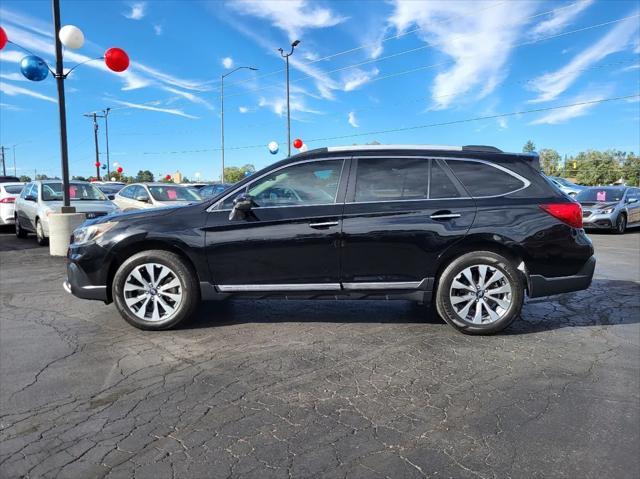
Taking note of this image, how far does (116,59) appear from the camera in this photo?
10117mm

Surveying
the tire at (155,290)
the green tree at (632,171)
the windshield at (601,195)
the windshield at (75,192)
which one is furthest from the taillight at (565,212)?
the green tree at (632,171)

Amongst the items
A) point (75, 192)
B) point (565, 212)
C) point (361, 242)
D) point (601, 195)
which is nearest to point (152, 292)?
point (361, 242)

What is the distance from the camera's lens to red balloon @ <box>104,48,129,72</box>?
33.0ft

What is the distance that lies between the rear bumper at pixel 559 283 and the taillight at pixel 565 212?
0.45 metres

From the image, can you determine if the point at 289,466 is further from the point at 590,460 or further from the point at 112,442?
the point at 590,460

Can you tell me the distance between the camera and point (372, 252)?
14.9ft

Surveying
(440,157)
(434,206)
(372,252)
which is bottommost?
(372,252)

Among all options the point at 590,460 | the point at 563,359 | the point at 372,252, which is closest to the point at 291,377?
the point at 372,252

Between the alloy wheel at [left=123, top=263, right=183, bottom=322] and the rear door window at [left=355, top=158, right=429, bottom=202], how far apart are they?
201 cm

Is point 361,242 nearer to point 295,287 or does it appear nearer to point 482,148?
point 295,287

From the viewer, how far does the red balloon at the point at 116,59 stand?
33.0 ft

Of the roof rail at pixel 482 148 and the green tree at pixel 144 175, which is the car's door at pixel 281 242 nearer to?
the roof rail at pixel 482 148

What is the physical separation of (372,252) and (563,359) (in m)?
1.86

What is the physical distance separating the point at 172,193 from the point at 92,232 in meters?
9.41
